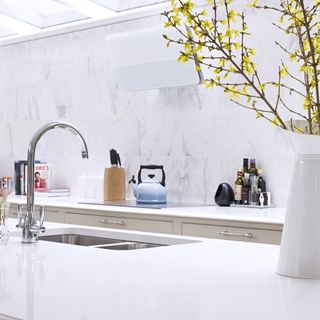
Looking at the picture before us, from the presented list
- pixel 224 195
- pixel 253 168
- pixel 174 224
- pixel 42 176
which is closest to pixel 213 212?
pixel 174 224

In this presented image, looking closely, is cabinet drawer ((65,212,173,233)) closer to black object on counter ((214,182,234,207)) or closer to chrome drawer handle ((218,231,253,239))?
chrome drawer handle ((218,231,253,239))

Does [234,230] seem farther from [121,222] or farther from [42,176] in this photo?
[42,176]

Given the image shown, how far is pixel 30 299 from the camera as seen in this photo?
1.17 metres

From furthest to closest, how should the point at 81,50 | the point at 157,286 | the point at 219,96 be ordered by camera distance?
the point at 81,50
the point at 219,96
the point at 157,286

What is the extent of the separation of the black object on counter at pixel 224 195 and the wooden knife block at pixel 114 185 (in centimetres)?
82

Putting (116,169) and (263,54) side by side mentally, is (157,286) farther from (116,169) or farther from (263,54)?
(116,169)

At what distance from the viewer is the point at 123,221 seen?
12.2 feet

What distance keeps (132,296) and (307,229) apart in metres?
0.42

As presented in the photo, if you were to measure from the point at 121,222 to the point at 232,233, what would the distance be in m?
0.82

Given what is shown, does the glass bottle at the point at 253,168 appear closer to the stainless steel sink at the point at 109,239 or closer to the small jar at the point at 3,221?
the stainless steel sink at the point at 109,239

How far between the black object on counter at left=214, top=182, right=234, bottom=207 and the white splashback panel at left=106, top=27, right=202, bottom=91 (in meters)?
0.71

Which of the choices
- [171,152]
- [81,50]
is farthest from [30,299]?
[81,50]

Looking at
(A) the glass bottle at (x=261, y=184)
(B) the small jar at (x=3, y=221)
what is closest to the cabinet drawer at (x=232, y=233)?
(A) the glass bottle at (x=261, y=184)

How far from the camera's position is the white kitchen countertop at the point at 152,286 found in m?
1.07
